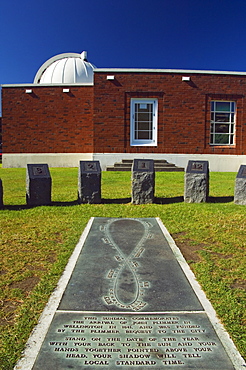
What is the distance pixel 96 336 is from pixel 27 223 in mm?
3441

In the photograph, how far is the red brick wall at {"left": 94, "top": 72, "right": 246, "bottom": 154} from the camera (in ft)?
52.2

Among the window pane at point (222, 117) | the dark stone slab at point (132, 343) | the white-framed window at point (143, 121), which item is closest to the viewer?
the dark stone slab at point (132, 343)

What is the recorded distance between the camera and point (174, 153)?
1622cm

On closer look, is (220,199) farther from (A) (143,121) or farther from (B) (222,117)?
(B) (222,117)

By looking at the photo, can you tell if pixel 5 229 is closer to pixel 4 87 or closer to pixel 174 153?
pixel 174 153

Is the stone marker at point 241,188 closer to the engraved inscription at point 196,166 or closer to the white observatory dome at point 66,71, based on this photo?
the engraved inscription at point 196,166

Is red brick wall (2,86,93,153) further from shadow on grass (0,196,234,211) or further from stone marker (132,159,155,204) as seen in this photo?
stone marker (132,159,155,204)

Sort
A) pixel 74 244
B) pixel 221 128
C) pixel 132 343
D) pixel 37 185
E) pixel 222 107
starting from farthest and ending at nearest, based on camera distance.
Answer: pixel 221 128, pixel 222 107, pixel 37 185, pixel 74 244, pixel 132 343

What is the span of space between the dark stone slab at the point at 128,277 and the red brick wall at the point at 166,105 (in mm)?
11823

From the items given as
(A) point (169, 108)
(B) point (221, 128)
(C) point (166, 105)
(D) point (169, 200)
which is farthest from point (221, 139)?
(D) point (169, 200)

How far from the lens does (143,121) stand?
16.3 m

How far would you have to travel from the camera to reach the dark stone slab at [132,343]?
1.95m

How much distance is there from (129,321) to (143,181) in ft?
14.6

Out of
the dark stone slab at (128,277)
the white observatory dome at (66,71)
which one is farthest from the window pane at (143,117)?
the dark stone slab at (128,277)
